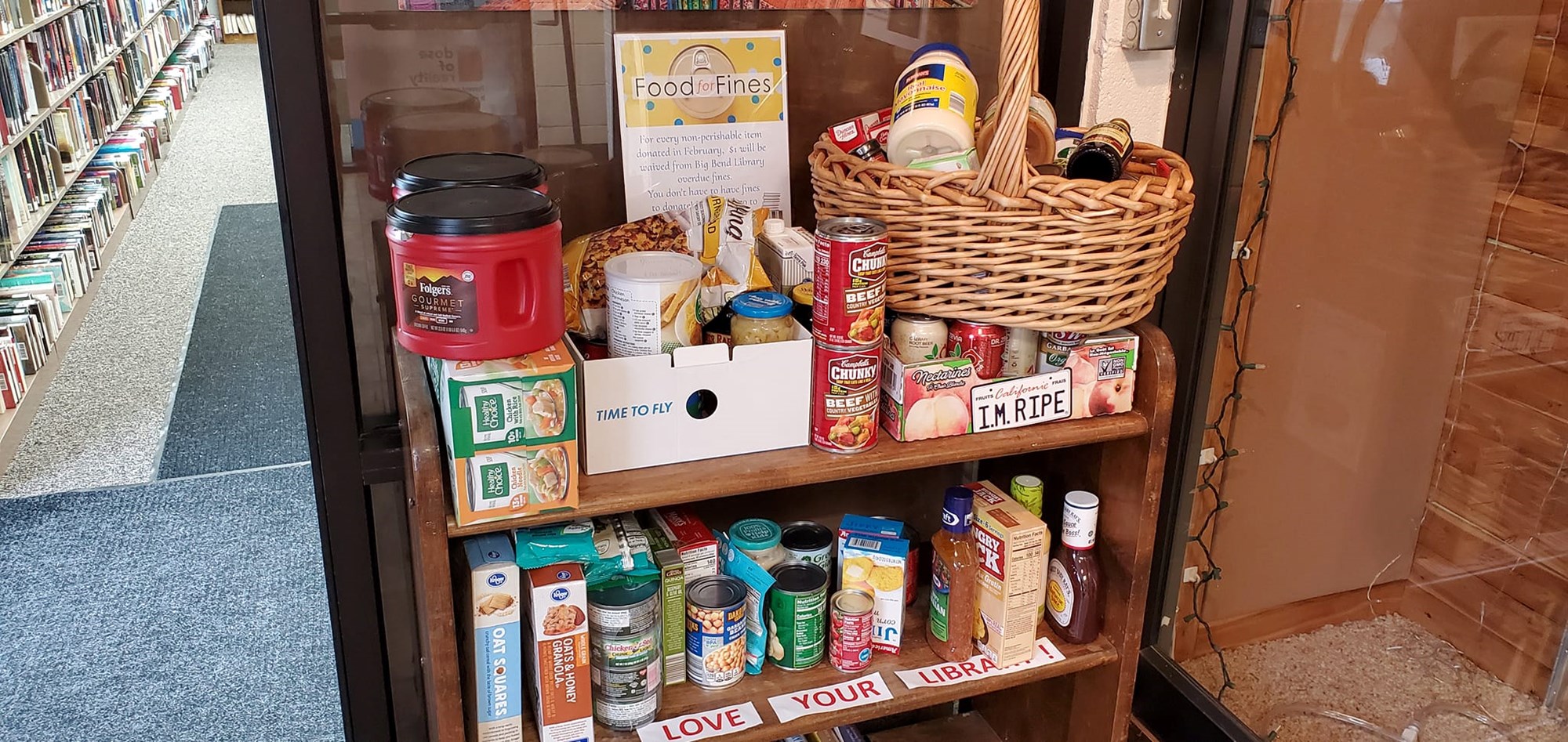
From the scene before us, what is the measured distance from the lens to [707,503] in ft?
5.13

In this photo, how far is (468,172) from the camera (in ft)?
3.83

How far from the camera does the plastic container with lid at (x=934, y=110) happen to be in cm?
125

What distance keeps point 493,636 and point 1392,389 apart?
1226 millimetres

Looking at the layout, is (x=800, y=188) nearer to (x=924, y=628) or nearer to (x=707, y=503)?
(x=707, y=503)

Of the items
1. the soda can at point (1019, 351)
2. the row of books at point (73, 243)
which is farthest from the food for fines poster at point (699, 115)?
the row of books at point (73, 243)

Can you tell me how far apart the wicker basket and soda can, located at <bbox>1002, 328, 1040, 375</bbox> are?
0.25 feet

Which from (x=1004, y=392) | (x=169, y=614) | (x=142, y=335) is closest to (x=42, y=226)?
(x=142, y=335)

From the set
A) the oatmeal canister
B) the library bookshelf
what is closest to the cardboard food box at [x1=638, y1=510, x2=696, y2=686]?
the oatmeal canister

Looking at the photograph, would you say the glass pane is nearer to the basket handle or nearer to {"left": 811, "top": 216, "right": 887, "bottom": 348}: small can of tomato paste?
the basket handle

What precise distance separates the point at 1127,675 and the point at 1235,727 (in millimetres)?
268

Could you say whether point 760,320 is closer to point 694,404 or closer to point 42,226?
point 694,404

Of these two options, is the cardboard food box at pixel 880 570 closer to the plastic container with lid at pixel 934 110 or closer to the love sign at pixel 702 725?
the love sign at pixel 702 725

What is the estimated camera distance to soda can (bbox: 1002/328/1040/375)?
1321 millimetres

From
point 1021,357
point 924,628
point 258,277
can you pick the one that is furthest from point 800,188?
point 258,277
